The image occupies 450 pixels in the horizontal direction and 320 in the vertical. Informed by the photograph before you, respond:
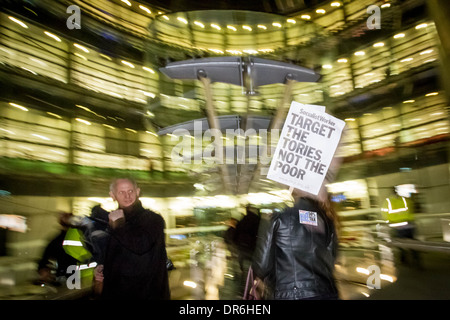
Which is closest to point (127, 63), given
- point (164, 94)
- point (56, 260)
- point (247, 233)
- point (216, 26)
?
point (164, 94)

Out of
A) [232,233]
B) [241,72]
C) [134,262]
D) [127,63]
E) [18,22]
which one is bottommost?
[232,233]

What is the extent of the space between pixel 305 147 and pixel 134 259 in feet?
5.57

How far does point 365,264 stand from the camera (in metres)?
8.29

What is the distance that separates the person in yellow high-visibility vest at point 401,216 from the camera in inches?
266

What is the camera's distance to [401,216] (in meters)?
6.79

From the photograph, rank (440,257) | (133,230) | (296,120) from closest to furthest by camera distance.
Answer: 1. (133,230)
2. (296,120)
3. (440,257)

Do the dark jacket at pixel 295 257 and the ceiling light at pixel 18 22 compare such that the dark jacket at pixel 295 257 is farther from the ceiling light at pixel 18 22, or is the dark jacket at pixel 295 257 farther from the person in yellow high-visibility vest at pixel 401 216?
the ceiling light at pixel 18 22

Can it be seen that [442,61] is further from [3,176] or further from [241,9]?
[3,176]

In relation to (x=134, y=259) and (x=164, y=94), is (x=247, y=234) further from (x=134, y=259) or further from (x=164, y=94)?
(x=164, y=94)

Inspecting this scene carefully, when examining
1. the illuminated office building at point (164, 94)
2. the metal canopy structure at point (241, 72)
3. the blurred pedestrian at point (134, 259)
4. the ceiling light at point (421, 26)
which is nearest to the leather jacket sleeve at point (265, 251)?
the blurred pedestrian at point (134, 259)

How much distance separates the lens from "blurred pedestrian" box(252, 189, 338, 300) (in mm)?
2057

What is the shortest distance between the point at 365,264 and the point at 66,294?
7663mm

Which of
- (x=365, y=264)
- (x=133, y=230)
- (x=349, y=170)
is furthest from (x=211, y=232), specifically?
(x=349, y=170)

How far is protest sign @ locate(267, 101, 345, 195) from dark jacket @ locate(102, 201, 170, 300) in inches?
43.5
